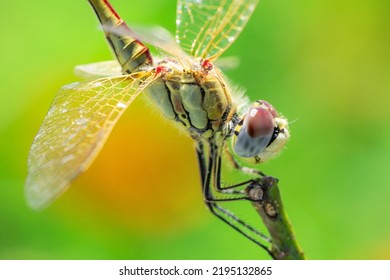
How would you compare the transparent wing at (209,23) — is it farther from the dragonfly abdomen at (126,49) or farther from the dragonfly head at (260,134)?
the dragonfly head at (260,134)

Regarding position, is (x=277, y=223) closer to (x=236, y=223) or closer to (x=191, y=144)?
(x=236, y=223)

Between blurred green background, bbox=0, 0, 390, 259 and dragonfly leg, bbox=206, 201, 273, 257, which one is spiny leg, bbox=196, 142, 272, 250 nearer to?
dragonfly leg, bbox=206, 201, 273, 257

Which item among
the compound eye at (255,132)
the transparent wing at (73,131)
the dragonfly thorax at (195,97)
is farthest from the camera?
the dragonfly thorax at (195,97)

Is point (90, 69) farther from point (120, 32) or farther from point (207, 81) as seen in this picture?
point (207, 81)

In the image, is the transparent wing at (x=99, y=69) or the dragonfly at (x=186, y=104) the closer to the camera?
the dragonfly at (x=186, y=104)

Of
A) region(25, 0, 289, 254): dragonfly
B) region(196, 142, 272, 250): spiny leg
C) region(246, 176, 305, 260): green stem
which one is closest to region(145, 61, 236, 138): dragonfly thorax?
region(25, 0, 289, 254): dragonfly

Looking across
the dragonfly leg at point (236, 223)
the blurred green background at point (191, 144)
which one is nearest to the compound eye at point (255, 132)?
A: the dragonfly leg at point (236, 223)

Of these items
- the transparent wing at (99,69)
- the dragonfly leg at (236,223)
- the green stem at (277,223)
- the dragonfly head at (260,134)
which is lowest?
the green stem at (277,223)

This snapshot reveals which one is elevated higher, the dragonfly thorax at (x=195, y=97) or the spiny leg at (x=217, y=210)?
the dragonfly thorax at (x=195, y=97)

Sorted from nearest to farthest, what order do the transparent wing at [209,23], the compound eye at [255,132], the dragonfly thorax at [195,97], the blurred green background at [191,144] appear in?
the compound eye at [255,132]
the dragonfly thorax at [195,97]
the transparent wing at [209,23]
the blurred green background at [191,144]
